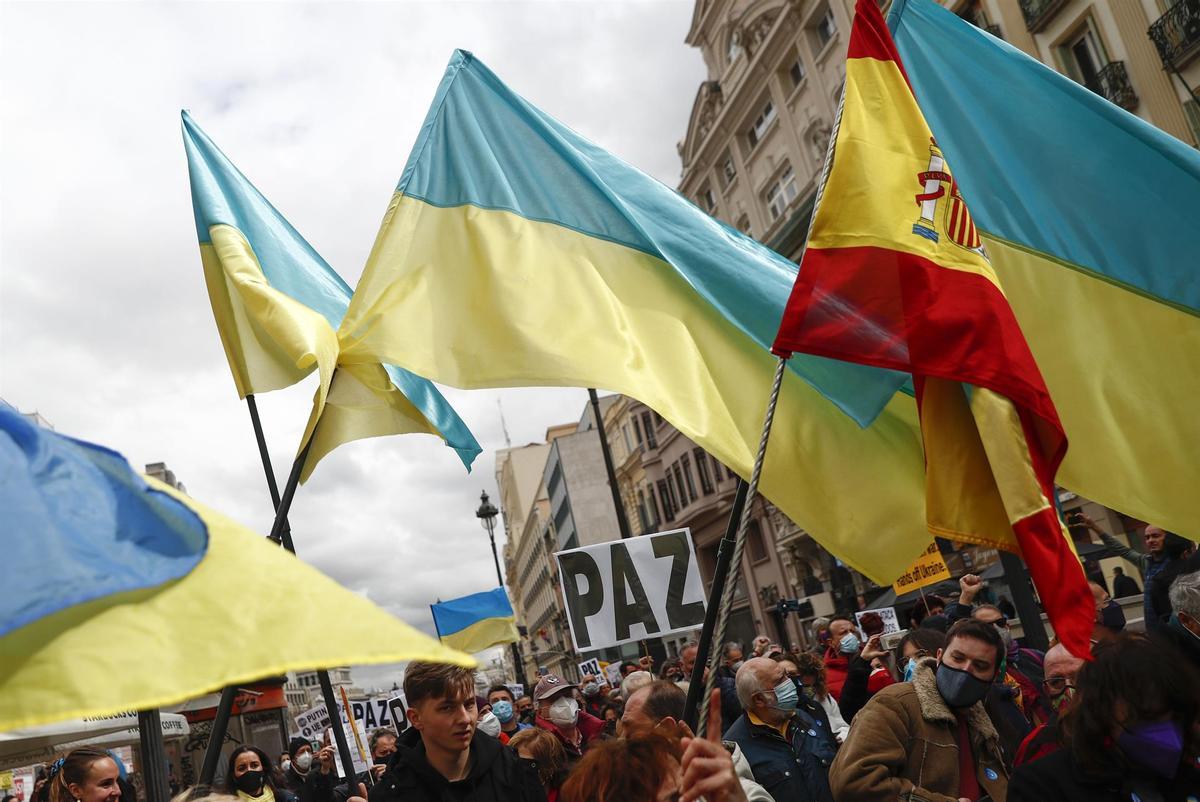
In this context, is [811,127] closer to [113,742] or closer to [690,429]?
[113,742]

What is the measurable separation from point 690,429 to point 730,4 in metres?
35.6

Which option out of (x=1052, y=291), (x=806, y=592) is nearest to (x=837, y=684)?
(x=1052, y=291)

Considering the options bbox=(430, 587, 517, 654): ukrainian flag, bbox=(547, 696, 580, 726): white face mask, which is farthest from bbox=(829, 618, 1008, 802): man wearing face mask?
bbox=(430, 587, 517, 654): ukrainian flag

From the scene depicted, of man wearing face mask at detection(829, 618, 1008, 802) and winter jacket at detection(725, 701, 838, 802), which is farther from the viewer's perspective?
winter jacket at detection(725, 701, 838, 802)

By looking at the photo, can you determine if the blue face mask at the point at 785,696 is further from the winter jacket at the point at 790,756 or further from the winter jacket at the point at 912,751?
the winter jacket at the point at 912,751

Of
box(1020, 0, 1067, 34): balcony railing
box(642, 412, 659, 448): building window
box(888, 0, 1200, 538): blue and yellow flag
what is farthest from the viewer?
box(642, 412, 659, 448): building window

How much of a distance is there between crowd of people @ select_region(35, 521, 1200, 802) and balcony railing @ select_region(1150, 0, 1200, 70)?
14.3 m

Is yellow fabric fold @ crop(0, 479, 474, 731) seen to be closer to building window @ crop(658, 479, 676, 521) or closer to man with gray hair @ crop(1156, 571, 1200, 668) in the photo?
man with gray hair @ crop(1156, 571, 1200, 668)

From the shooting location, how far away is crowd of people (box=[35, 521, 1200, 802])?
2947mm

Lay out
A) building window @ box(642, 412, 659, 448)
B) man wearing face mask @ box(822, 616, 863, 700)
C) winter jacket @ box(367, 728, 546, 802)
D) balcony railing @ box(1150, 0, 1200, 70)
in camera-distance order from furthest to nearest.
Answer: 1. building window @ box(642, 412, 659, 448)
2. balcony railing @ box(1150, 0, 1200, 70)
3. man wearing face mask @ box(822, 616, 863, 700)
4. winter jacket @ box(367, 728, 546, 802)

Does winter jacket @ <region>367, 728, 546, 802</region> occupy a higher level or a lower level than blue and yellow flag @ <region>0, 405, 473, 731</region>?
lower

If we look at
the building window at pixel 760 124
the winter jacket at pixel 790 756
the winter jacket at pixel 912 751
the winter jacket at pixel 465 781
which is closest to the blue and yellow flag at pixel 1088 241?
the winter jacket at pixel 912 751

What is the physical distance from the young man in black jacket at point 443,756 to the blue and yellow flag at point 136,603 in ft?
6.91

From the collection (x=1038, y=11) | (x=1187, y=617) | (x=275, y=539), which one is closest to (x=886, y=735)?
(x=1187, y=617)
